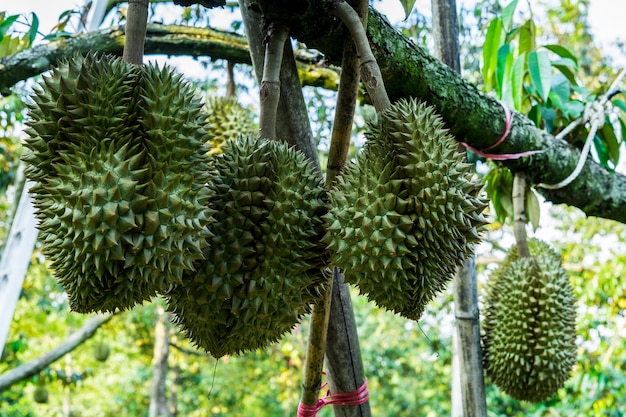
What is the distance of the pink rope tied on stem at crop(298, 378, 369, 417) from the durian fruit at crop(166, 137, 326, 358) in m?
0.34

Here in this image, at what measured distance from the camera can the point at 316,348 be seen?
1.03 meters

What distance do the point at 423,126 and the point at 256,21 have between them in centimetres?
36

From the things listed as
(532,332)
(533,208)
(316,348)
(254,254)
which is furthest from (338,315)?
(533,208)

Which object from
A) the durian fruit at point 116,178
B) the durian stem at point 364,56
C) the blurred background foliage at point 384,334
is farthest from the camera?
the blurred background foliage at point 384,334

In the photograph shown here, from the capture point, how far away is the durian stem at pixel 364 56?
0.85 metres

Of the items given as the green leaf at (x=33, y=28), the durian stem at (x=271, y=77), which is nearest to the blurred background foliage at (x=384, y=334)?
the green leaf at (x=33, y=28)

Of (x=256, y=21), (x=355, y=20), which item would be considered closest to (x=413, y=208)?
(x=355, y=20)

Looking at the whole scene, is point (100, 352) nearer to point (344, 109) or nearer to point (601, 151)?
point (601, 151)

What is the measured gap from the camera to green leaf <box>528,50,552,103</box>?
161cm

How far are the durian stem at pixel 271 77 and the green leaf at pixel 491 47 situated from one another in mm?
1074

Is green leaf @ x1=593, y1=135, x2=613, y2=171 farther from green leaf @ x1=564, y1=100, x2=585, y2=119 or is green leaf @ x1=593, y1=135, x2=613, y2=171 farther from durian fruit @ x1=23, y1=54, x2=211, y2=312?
durian fruit @ x1=23, y1=54, x2=211, y2=312

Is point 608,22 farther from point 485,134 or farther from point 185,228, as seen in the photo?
point 185,228

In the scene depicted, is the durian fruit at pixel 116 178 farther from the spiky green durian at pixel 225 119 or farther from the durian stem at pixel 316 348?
the spiky green durian at pixel 225 119

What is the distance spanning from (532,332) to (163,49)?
4.24 feet
